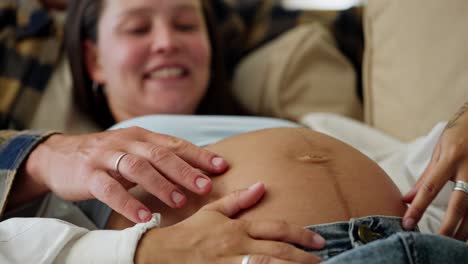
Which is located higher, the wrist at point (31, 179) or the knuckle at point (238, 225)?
the knuckle at point (238, 225)

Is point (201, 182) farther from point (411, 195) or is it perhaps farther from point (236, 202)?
point (411, 195)

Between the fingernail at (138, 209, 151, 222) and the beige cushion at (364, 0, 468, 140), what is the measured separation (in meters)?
0.74

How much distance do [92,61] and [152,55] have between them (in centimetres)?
24

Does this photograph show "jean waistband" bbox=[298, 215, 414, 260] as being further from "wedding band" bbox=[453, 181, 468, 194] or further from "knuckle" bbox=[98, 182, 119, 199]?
"knuckle" bbox=[98, 182, 119, 199]

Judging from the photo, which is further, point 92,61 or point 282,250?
point 92,61

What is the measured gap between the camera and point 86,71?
1479 mm

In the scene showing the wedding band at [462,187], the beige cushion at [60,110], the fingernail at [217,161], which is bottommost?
the beige cushion at [60,110]

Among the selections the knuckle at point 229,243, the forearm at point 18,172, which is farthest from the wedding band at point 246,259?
the forearm at point 18,172

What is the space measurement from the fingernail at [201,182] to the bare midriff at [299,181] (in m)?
0.04

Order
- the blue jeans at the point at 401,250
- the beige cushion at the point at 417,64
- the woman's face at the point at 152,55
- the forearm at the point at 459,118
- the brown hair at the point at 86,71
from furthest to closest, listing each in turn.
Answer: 1. the brown hair at the point at 86,71
2. the woman's face at the point at 152,55
3. the beige cushion at the point at 417,64
4. the forearm at the point at 459,118
5. the blue jeans at the point at 401,250

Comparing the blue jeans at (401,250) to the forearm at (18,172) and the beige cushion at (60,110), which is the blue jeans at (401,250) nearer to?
the forearm at (18,172)

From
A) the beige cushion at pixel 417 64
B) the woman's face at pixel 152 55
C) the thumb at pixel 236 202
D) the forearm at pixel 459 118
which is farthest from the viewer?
the woman's face at pixel 152 55

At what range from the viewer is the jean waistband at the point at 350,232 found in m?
0.70

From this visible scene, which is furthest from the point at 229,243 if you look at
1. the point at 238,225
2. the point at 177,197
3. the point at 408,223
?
the point at 408,223
